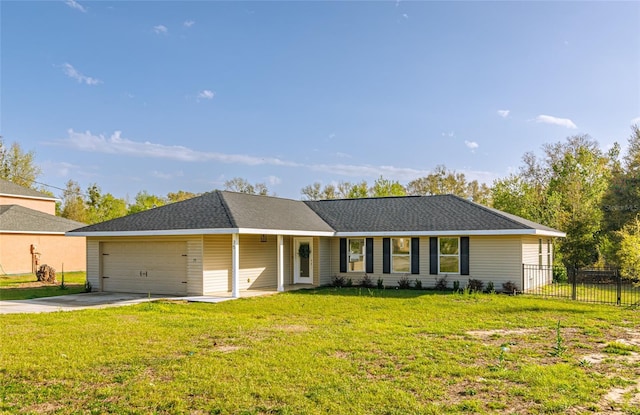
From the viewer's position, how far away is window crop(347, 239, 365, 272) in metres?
20.8

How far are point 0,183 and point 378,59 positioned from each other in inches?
1151

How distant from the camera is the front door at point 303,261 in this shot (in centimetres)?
2086

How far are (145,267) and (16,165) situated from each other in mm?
39632

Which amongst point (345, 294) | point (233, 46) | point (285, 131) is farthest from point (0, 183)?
point (345, 294)

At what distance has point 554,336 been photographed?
1003 cm

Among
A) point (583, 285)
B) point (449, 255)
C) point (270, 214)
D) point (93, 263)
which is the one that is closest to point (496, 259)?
point (449, 255)

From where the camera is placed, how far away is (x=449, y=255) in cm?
1923

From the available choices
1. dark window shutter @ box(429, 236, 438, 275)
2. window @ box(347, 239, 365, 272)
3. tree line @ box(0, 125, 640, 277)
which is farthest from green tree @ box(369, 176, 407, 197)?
dark window shutter @ box(429, 236, 438, 275)

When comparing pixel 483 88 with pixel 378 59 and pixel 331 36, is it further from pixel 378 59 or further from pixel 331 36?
pixel 331 36

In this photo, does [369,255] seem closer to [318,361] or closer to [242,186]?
[318,361]

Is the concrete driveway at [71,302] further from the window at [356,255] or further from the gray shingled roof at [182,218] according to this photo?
the window at [356,255]

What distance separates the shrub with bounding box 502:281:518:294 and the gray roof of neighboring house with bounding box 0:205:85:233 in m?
25.5

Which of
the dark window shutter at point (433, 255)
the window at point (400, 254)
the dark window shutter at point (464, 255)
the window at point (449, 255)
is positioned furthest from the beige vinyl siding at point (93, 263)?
the dark window shutter at point (464, 255)

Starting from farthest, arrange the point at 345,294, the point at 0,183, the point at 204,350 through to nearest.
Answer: the point at 0,183 < the point at 345,294 < the point at 204,350
